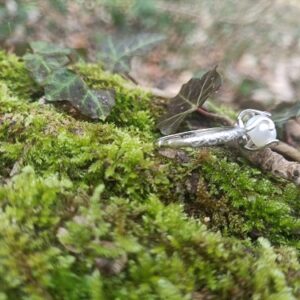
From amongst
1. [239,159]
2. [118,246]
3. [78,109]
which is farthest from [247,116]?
[118,246]

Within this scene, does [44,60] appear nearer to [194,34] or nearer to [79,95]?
[79,95]

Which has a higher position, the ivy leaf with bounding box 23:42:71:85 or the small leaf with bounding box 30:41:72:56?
the small leaf with bounding box 30:41:72:56

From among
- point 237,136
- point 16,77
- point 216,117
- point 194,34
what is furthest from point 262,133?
point 194,34

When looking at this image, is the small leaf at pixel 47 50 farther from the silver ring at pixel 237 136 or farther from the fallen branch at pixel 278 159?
the fallen branch at pixel 278 159

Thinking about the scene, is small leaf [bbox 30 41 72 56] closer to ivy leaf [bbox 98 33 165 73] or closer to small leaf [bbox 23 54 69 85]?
small leaf [bbox 23 54 69 85]

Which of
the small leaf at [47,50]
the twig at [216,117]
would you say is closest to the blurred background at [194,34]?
the small leaf at [47,50]

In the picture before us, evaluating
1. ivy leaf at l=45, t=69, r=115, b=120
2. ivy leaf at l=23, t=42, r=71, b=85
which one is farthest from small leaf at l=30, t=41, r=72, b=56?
ivy leaf at l=45, t=69, r=115, b=120

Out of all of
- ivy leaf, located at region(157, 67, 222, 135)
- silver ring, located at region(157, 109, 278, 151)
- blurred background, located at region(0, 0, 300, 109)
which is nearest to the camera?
silver ring, located at region(157, 109, 278, 151)
